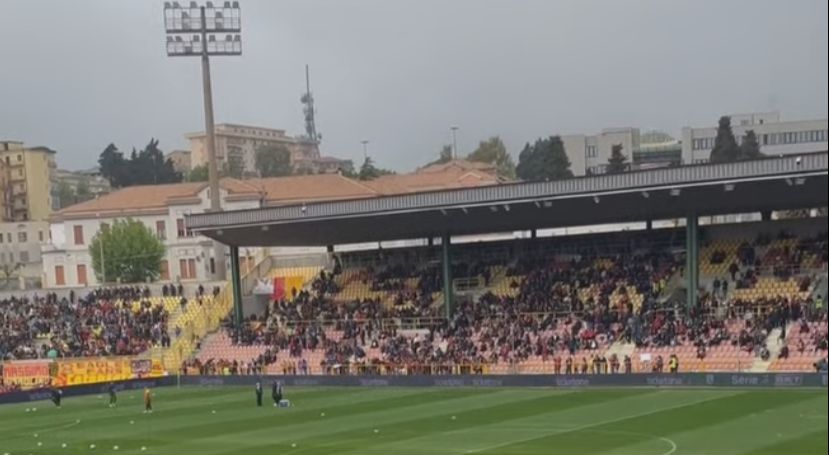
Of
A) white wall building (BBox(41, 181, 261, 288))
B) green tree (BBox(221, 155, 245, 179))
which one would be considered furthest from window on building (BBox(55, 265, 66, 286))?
green tree (BBox(221, 155, 245, 179))

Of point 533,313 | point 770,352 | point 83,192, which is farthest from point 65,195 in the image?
point 770,352

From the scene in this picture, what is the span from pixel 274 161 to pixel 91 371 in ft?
395

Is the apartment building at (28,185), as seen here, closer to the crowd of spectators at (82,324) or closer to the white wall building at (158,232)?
the white wall building at (158,232)

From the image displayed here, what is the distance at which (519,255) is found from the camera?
2213 inches

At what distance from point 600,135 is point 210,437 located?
44356mm

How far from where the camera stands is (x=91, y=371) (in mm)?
55375

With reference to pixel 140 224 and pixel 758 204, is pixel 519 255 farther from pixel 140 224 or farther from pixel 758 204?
pixel 140 224

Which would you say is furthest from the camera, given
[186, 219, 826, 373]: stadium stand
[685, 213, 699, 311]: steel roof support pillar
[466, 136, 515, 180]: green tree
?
[466, 136, 515, 180]: green tree

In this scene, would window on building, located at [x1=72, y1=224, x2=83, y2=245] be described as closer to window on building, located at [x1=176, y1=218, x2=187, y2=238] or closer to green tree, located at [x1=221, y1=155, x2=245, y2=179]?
window on building, located at [x1=176, y1=218, x2=187, y2=238]

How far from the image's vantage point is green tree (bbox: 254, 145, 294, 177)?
561 ft

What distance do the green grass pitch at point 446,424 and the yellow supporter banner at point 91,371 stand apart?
854cm

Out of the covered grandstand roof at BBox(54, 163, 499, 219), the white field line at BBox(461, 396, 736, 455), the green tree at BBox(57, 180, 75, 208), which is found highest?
the green tree at BBox(57, 180, 75, 208)

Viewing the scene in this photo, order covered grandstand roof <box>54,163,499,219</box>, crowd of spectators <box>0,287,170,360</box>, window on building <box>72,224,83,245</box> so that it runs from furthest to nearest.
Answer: window on building <box>72,224,83,245</box>
covered grandstand roof <box>54,163,499,219</box>
crowd of spectators <box>0,287,170,360</box>

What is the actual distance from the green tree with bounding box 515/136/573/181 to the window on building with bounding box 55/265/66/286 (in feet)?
137
